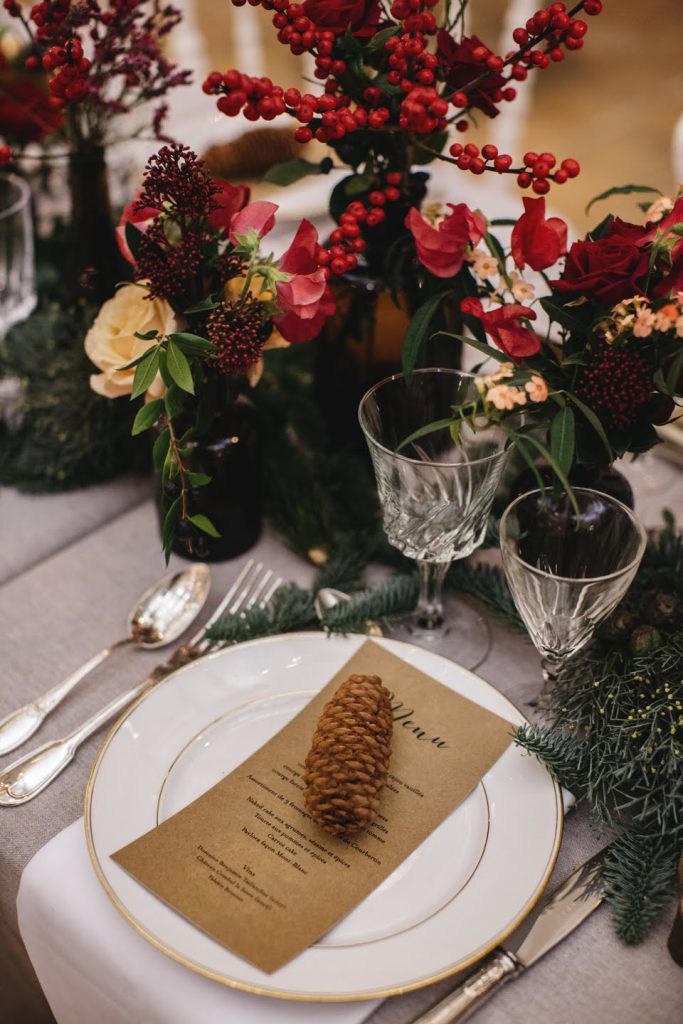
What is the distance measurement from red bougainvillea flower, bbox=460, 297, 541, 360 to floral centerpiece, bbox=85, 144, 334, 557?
149 mm

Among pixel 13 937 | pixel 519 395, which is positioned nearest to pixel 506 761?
pixel 519 395

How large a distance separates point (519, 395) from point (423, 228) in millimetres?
175

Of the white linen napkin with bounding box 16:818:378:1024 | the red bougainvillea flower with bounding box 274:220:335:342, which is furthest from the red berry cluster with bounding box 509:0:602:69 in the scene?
the white linen napkin with bounding box 16:818:378:1024

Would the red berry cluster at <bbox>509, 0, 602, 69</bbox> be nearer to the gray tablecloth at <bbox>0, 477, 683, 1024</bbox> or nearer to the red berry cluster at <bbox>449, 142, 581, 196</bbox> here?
the red berry cluster at <bbox>449, 142, 581, 196</bbox>

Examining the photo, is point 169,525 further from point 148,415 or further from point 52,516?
point 52,516

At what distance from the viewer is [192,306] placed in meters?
0.78

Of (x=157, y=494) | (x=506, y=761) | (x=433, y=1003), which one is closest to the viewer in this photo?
(x=433, y=1003)

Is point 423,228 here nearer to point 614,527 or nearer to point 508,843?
point 614,527

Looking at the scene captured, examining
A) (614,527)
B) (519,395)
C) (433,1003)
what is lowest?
(433,1003)

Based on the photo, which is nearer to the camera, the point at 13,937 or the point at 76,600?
the point at 13,937

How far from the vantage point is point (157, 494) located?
926 mm

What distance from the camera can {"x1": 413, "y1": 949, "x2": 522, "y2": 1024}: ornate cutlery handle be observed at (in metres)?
0.58

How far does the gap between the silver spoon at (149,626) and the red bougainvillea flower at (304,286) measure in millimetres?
278

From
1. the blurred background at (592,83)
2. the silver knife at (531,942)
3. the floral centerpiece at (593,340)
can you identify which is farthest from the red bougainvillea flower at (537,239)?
the blurred background at (592,83)
